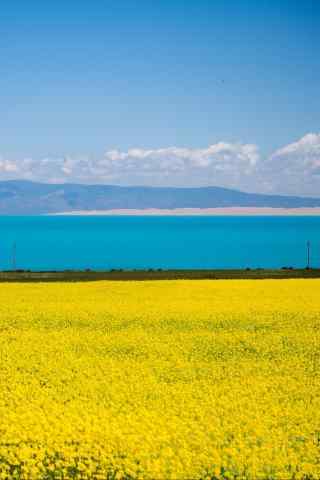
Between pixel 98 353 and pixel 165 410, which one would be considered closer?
pixel 165 410

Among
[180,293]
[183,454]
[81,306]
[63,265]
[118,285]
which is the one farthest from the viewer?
[63,265]

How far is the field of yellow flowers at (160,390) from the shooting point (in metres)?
10.8

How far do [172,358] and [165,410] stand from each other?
4668mm

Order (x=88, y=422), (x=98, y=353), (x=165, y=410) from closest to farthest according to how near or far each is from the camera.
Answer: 1. (x=88, y=422)
2. (x=165, y=410)
3. (x=98, y=353)

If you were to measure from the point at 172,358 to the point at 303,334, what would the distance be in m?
5.49

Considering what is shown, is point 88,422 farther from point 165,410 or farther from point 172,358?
point 172,358

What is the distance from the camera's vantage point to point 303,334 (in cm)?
2136

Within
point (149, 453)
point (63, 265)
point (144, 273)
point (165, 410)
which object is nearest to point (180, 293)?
point (144, 273)

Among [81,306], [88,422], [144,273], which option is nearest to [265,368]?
[88,422]

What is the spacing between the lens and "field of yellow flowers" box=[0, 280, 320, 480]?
10.8 meters

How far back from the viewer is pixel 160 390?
48.8 ft

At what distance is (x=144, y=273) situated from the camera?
41.2 meters

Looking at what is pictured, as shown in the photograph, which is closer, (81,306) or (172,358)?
(172,358)

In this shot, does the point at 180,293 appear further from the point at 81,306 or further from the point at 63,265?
the point at 63,265
